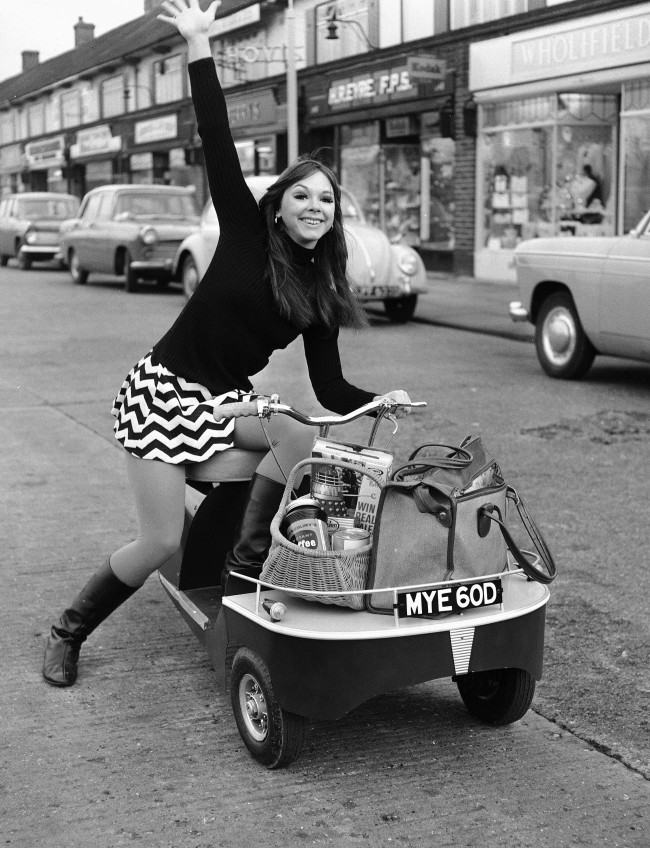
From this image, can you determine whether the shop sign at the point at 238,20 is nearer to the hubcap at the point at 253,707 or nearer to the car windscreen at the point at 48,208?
the car windscreen at the point at 48,208

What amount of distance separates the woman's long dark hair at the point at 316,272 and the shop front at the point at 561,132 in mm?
15770

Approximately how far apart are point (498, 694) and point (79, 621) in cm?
137

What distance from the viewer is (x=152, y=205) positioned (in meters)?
21.2

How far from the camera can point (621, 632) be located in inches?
175

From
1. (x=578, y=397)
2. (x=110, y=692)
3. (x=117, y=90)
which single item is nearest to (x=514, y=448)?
(x=578, y=397)

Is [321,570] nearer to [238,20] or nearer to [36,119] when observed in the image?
[238,20]

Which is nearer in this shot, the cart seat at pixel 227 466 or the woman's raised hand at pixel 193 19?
the woman's raised hand at pixel 193 19

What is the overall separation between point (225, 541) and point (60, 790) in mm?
984

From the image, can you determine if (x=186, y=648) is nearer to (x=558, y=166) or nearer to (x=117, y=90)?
(x=558, y=166)

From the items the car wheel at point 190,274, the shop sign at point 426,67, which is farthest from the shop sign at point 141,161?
the car wheel at point 190,274

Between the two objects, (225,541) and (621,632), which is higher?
(225,541)

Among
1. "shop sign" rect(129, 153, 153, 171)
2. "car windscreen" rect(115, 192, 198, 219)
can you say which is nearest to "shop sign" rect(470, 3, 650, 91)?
"car windscreen" rect(115, 192, 198, 219)

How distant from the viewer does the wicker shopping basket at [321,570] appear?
10.2 ft

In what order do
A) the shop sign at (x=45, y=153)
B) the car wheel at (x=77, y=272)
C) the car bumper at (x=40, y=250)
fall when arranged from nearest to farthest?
the car wheel at (x=77, y=272) < the car bumper at (x=40, y=250) < the shop sign at (x=45, y=153)
